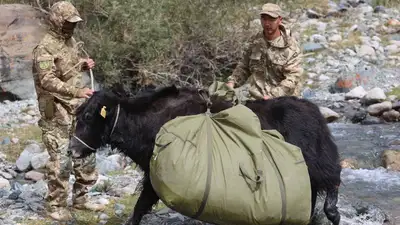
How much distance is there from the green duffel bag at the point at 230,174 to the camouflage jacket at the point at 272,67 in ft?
4.65

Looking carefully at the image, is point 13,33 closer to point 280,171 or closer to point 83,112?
point 83,112

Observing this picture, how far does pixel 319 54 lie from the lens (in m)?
14.1

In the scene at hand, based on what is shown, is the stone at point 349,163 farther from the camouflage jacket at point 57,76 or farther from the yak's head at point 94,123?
the yak's head at point 94,123

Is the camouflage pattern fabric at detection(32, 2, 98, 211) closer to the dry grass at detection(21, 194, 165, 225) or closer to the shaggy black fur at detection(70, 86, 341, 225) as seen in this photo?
the dry grass at detection(21, 194, 165, 225)

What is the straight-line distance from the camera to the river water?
6781mm

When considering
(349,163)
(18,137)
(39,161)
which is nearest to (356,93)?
(349,163)

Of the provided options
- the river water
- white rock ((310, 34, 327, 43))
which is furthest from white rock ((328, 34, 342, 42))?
the river water

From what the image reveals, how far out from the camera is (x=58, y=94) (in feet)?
17.6

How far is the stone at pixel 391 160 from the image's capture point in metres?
8.09

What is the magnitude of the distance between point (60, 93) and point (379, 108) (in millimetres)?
7124

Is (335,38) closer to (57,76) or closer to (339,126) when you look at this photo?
(339,126)

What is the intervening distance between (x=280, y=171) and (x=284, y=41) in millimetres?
1874

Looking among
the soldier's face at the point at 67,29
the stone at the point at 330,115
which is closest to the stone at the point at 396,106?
the stone at the point at 330,115

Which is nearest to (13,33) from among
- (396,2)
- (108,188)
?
(108,188)
